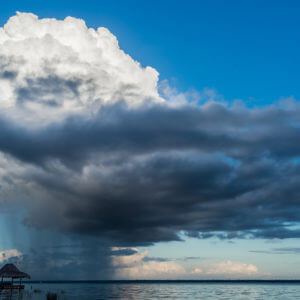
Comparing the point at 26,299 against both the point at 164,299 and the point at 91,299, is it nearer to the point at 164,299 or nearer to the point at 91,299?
the point at 91,299

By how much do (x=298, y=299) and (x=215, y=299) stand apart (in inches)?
775

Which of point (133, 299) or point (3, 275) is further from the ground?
point (3, 275)

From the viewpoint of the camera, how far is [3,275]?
276 ft

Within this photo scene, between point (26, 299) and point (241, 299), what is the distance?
45918 mm

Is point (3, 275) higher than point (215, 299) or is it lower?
higher

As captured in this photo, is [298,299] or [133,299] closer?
[133,299]

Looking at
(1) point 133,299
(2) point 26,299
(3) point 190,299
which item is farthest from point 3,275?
(3) point 190,299

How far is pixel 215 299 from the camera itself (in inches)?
3127

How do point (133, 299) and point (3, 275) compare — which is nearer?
point (133, 299)

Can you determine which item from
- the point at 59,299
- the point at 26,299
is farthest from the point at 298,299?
the point at 26,299

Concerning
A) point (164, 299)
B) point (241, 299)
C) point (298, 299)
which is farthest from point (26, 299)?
point (298, 299)

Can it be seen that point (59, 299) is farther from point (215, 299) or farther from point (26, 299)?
point (215, 299)

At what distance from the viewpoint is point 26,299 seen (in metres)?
75.1

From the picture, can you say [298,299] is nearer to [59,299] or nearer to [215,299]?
[215,299]
